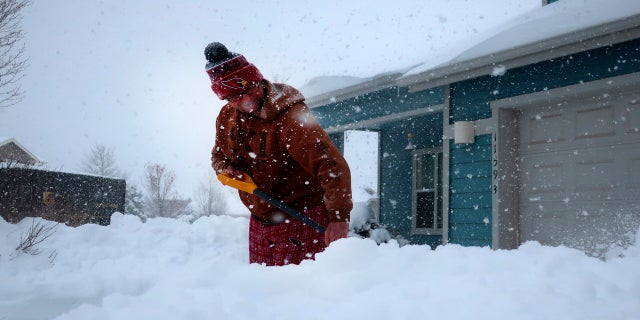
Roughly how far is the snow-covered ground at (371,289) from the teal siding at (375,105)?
533 centimetres

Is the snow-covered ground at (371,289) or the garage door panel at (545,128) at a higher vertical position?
the garage door panel at (545,128)

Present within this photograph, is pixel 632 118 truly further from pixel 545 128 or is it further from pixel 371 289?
pixel 371 289

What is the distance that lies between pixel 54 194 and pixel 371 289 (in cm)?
982

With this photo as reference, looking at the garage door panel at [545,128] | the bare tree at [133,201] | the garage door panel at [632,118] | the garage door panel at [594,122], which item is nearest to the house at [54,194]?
the garage door panel at [545,128]

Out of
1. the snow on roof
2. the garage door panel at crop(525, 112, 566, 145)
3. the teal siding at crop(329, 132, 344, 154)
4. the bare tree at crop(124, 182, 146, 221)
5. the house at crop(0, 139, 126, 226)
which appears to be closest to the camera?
the snow on roof

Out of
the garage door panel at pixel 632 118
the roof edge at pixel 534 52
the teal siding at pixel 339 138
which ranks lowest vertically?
the garage door panel at pixel 632 118

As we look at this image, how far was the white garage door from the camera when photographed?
17.2 ft

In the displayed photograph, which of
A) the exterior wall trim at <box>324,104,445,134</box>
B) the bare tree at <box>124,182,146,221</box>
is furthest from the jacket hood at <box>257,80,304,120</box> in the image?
the bare tree at <box>124,182,146,221</box>

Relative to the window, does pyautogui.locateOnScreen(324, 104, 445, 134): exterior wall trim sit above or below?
above

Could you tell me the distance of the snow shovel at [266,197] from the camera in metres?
3.13

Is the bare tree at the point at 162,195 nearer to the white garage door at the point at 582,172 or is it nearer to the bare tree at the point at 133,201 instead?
the bare tree at the point at 133,201

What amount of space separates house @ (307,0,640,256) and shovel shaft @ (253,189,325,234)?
12.0 feet

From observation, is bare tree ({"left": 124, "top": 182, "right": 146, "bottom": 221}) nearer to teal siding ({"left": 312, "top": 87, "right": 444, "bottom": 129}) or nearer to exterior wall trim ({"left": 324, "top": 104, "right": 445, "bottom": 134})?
teal siding ({"left": 312, "top": 87, "right": 444, "bottom": 129})

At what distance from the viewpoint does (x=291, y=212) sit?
314 cm
